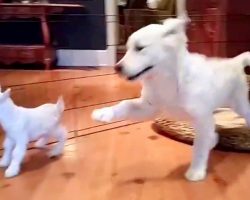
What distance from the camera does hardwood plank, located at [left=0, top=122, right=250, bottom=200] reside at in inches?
62.9

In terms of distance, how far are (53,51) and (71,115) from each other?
1537 millimetres

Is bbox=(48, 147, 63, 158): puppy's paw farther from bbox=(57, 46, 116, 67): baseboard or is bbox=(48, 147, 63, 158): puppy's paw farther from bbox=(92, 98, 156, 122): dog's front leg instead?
bbox=(57, 46, 116, 67): baseboard

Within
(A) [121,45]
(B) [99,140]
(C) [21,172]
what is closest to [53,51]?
(A) [121,45]

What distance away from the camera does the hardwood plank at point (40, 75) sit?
339 centimetres

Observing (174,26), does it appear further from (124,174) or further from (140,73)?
(124,174)

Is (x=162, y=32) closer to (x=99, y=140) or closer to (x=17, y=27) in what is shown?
(x=99, y=140)

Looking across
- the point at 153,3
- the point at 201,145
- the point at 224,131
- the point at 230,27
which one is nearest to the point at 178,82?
the point at 201,145

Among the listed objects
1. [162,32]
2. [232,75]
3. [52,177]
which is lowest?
[52,177]

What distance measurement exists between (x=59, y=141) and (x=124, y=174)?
33cm

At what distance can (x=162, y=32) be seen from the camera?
152 centimetres

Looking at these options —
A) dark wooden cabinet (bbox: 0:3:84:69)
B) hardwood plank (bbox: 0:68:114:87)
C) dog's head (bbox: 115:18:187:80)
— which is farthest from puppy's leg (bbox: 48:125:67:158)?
dark wooden cabinet (bbox: 0:3:84:69)

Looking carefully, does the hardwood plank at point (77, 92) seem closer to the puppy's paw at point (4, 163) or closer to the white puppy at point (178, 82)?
the puppy's paw at point (4, 163)

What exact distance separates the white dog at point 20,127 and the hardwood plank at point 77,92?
779 mm

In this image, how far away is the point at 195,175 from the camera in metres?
1.68
